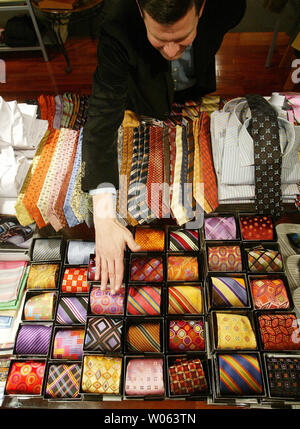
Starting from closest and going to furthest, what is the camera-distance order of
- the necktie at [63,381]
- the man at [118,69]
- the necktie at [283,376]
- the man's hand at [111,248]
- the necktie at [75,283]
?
1. the man at [118,69]
2. the man's hand at [111,248]
3. the necktie at [283,376]
4. the necktie at [63,381]
5. the necktie at [75,283]

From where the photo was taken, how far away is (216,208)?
209 cm

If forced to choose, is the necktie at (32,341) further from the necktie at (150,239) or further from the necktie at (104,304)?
the necktie at (150,239)

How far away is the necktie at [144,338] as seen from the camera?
1.85 m

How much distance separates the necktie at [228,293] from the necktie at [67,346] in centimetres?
82

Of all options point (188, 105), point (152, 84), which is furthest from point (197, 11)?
point (188, 105)

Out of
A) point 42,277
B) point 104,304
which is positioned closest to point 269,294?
point 104,304

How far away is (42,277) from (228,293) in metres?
1.12

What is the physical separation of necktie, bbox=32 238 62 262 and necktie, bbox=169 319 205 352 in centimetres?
83

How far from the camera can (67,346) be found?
1924mm

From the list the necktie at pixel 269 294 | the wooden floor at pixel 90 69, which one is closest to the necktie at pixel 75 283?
the necktie at pixel 269 294

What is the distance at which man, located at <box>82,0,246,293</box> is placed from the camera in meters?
1.29

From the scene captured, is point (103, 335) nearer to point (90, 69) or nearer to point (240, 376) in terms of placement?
point (240, 376)
